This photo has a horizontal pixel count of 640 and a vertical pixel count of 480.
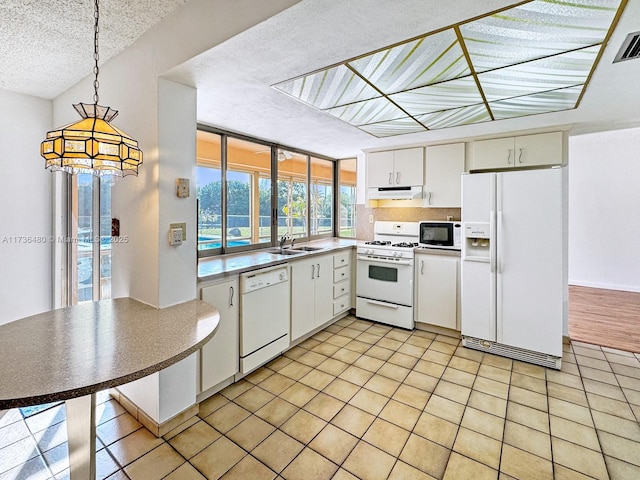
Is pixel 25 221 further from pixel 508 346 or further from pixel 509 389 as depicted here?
pixel 508 346

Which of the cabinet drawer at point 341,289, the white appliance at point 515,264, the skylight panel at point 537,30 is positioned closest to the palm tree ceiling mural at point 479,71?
the skylight panel at point 537,30

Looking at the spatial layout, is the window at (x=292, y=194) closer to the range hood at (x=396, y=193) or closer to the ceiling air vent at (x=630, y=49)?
the range hood at (x=396, y=193)

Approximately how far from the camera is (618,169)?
17.4ft

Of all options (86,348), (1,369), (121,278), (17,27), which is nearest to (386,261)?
(121,278)

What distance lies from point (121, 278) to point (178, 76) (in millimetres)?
1486

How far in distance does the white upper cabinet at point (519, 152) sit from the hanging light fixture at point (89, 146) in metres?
3.40

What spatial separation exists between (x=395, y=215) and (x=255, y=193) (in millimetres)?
2011

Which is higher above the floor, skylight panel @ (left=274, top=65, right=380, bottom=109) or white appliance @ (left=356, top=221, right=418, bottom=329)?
skylight panel @ (left=274, top=65, right=380, bottom=109)

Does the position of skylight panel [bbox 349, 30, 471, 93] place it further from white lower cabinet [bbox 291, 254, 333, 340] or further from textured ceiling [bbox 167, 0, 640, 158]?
white lower cabinet [bbox 291, 254, 333, 340]

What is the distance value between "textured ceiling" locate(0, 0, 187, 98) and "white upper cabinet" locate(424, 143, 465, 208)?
120 inches

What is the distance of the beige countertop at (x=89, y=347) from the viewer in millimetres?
946

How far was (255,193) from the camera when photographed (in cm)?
368

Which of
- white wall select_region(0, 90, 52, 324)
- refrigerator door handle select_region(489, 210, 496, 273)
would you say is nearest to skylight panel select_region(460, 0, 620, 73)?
refrigerator door handle select_region(489, 210, 496, 273)

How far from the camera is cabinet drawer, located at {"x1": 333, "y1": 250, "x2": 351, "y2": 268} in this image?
3727 mm
